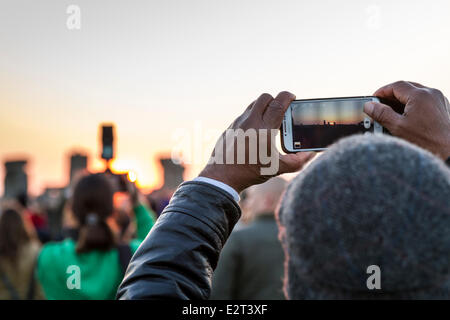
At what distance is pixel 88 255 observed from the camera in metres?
3.04

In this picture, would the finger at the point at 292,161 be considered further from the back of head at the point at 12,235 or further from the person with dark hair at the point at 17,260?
the back of head at the point at 12,235

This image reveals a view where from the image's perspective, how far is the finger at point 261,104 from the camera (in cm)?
131

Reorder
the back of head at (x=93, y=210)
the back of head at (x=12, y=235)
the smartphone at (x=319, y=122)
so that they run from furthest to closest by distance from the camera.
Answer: the back of head at (x=12, y=235), the back of head at (x=93, y=210), the smartphone at (x=319, y=122)

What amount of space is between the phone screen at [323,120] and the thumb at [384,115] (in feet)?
0.47

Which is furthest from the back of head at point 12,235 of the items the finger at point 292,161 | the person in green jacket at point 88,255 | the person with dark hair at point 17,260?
the finger at point 292,161

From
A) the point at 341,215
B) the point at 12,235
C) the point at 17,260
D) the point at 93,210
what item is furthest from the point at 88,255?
the point at 341,215

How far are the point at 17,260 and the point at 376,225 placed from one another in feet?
12.2

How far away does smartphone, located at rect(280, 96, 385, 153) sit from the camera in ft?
5.11

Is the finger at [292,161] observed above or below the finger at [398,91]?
below

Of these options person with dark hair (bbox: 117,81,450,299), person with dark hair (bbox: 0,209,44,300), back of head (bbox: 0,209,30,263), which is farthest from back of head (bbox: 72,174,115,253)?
person with dark hair (bbox: 117,81,450,299)

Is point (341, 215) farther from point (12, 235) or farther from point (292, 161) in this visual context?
point (12, 235)

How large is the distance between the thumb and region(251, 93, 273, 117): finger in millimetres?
311

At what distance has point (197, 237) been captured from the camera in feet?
3.65

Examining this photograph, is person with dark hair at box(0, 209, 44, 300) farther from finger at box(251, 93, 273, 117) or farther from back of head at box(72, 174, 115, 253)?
finger at box(251, 93, 273, 117)
